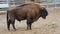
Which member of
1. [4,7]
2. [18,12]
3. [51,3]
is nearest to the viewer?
[18,12]

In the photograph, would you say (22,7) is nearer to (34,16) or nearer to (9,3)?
(34,16)

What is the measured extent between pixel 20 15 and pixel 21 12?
4.6 inches

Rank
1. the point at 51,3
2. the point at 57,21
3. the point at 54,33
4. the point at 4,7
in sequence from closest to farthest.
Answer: the point at 54,33 < the point at 57,21 < the point at 4,7 < the point at 51,3

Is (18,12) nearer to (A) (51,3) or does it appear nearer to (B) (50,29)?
(B) (50,29)

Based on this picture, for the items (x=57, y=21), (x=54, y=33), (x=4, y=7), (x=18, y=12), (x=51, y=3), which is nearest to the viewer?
(x=54, y=33)

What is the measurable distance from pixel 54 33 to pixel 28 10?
4.35 feet

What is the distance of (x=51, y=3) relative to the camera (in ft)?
47.5

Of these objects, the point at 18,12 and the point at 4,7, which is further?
the point at 4,7

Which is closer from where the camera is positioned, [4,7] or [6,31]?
[6,31]

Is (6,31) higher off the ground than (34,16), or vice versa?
(34,16)

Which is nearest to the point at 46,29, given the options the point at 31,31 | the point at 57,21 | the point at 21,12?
the point at 31,31

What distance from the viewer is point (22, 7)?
7.79 meters

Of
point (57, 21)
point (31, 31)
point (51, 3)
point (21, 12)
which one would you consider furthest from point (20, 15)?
point (51, 3)

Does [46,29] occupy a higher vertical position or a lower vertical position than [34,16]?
lower
